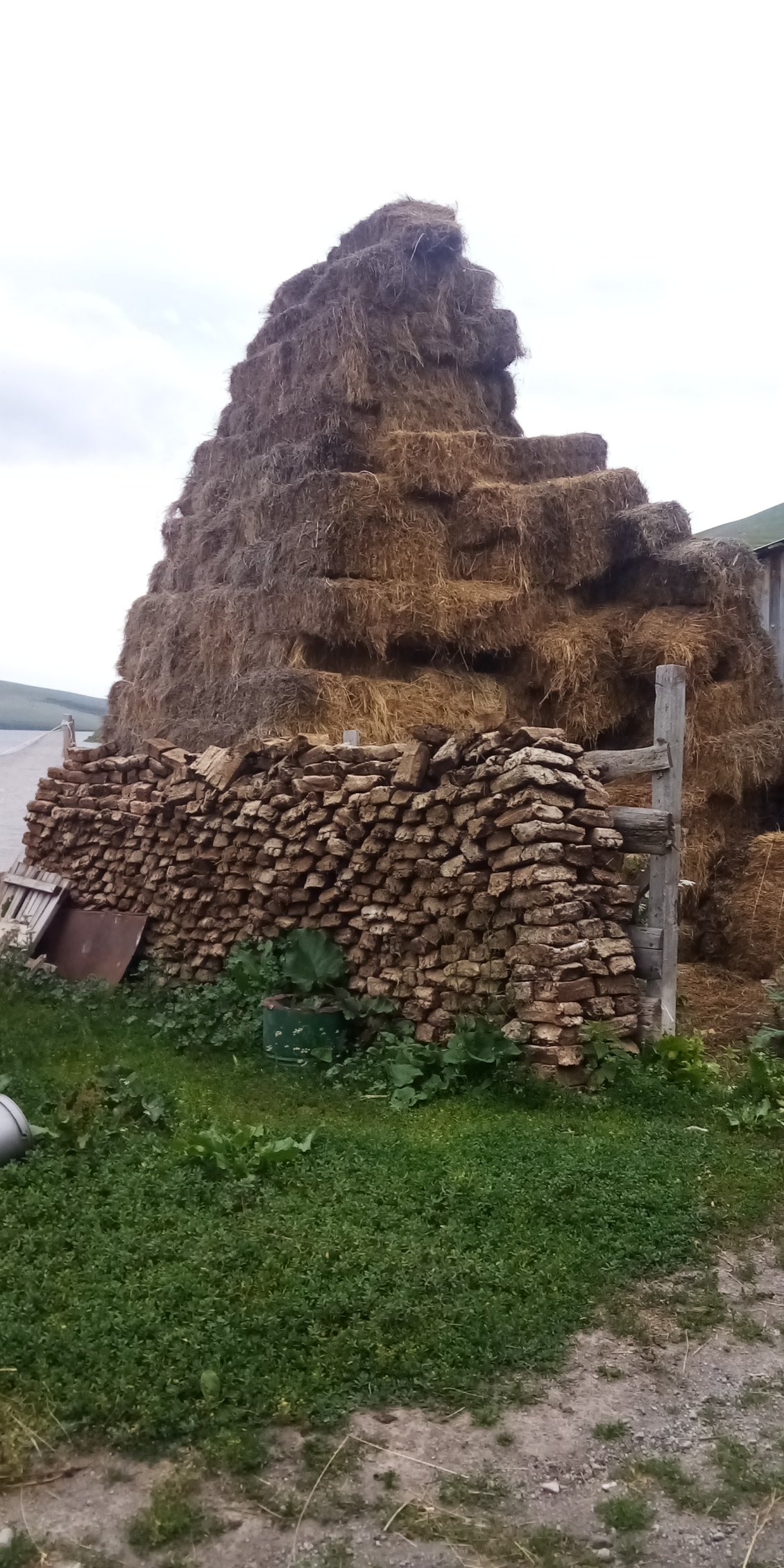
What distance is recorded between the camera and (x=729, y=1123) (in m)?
5.57

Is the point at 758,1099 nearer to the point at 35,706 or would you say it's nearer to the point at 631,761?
the point at 631,761

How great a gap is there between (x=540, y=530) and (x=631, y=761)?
560cm

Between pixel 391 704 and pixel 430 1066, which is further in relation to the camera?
pixel 391 704

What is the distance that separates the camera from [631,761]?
272 inches

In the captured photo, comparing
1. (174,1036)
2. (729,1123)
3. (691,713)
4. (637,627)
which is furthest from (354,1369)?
(637,627)

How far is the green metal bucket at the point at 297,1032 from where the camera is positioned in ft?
23.0

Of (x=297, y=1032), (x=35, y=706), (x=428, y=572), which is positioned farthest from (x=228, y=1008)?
(x=35, y=706)

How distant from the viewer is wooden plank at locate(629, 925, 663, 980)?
261 inches

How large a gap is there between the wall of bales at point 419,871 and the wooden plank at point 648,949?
13 cm

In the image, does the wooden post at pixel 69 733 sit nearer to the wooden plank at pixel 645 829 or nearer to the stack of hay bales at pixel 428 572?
the stack of hay bales at pixel 428 572

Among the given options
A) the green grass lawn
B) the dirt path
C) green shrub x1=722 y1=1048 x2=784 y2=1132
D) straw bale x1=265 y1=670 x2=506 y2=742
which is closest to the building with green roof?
straw bale x1=265 y1=670 x2=506 y2=742

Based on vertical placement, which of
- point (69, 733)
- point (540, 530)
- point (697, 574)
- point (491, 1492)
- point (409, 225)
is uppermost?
point (409, 225)

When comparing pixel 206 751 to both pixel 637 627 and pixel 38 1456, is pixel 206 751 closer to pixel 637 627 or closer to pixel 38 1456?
pixel 637 627

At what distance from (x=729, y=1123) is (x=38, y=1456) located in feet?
12.1
